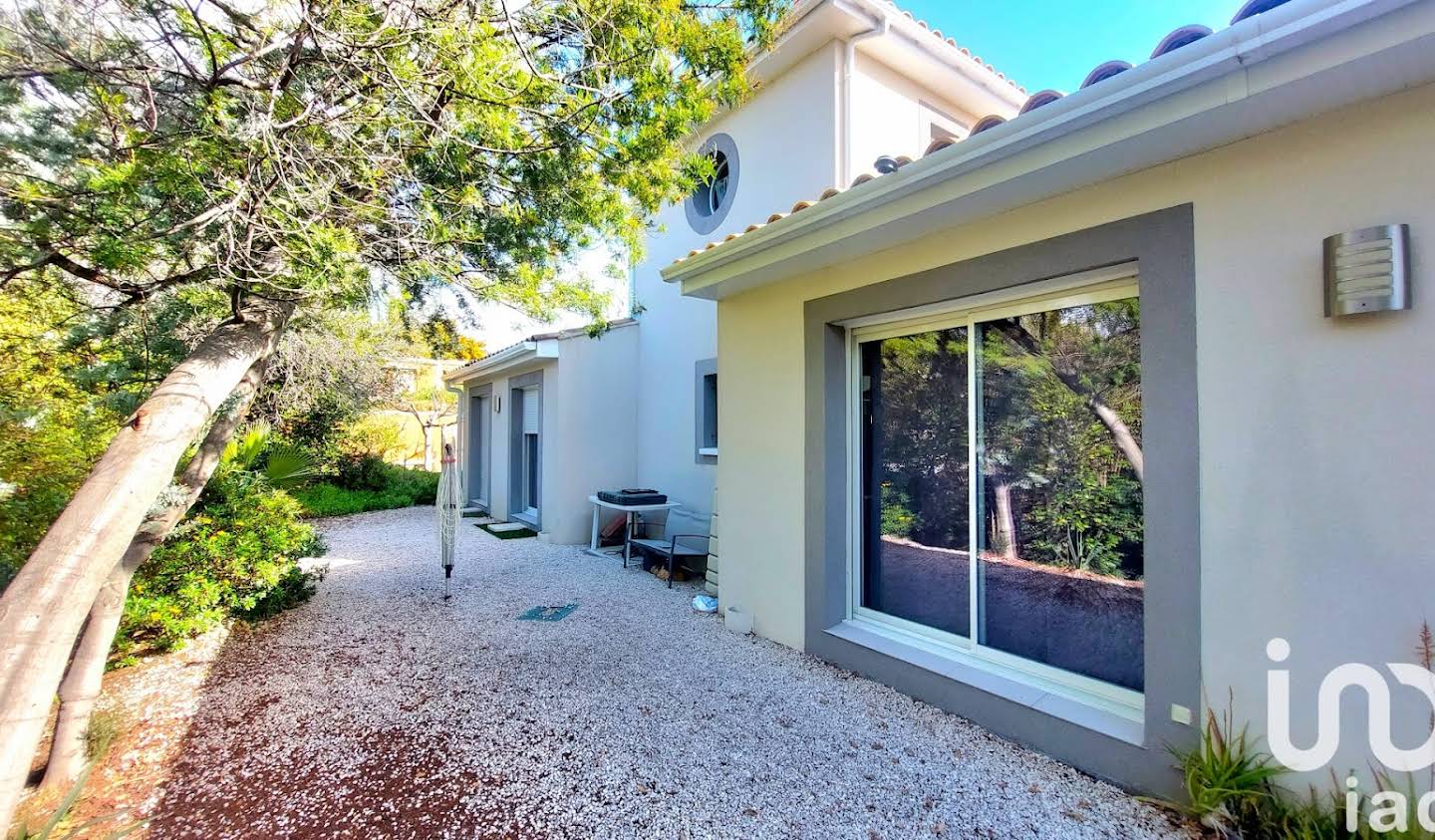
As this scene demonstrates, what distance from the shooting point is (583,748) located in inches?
163

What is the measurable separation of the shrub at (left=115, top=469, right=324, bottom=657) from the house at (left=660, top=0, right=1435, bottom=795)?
5.92 metres

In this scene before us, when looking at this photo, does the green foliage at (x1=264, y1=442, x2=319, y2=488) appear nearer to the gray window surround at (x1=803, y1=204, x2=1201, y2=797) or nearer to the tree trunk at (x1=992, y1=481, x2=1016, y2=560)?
the gray window surround at (x1=803, y1=204, x2=1201, y2=797)

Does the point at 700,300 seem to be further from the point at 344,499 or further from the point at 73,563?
the point at 344,499

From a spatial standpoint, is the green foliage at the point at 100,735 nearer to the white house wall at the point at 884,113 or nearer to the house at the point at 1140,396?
the house at the point at 1140,396

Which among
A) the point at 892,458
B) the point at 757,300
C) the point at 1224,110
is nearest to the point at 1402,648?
the point at 1224,110

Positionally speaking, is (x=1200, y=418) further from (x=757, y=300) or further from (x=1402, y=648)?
(x=757, y=300)

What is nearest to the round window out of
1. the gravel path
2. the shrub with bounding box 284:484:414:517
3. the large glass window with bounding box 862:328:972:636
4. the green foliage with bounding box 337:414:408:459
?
the large glass window with bounding box 862:328:972:636

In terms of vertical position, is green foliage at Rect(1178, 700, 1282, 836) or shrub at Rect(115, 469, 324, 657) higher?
shrub at Rect(115, 469, 324, 657)

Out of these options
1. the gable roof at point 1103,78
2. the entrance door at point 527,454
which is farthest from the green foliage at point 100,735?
the entrance door at point 527,454

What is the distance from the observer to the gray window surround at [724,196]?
10.1 m

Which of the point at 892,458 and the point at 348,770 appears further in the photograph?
the point at 892,458

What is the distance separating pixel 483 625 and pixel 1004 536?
5758 millimetres

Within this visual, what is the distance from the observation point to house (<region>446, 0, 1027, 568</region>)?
329 inches

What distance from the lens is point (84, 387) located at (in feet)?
20.4
